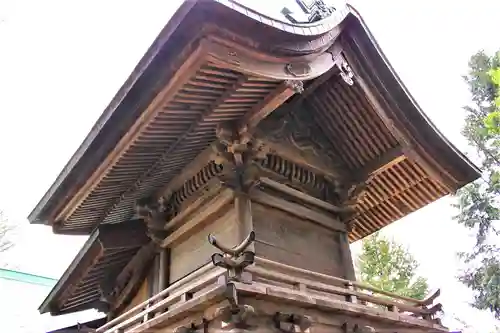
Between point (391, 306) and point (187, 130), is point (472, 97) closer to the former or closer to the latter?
point (391, 306)

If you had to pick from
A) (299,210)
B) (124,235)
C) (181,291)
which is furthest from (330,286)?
(124,235)

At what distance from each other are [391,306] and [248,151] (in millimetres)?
2424

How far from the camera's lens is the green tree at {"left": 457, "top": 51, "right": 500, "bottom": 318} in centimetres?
1195

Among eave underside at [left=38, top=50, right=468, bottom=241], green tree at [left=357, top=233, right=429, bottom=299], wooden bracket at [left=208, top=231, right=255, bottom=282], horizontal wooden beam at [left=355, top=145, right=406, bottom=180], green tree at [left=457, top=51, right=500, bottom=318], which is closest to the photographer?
wooden bracket at [left=208, top=231, right=255, bottom=282]

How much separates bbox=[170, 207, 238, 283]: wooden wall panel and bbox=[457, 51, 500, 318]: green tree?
8852 millimetres

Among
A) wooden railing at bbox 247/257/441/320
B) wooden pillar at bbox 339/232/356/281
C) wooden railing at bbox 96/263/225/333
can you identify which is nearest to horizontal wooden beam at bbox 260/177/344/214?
wooden pillar at bbox 339/232/356/281

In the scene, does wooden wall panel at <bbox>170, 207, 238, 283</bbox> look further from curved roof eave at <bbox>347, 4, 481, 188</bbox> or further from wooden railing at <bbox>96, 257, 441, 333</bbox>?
curved roof eave at <bbox>347, 4, 481, 188</bbox>

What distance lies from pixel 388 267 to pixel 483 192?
14.8 ft

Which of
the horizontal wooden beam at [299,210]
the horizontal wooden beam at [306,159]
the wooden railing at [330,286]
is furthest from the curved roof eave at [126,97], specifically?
the wooden railing at [330,286]

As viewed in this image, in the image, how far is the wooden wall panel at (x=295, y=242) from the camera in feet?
16.2

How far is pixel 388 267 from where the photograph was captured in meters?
16.1

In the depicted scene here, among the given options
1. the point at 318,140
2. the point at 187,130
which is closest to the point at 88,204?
the point at 187,130

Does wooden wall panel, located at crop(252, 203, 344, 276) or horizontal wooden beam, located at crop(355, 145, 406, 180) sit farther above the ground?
horizontal wooden beam, located at crop(355, 145, 406, 180)

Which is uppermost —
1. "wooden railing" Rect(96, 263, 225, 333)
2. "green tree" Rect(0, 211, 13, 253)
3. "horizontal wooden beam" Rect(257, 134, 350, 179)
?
"green tree" Rect(0, 211, 13, 253)
